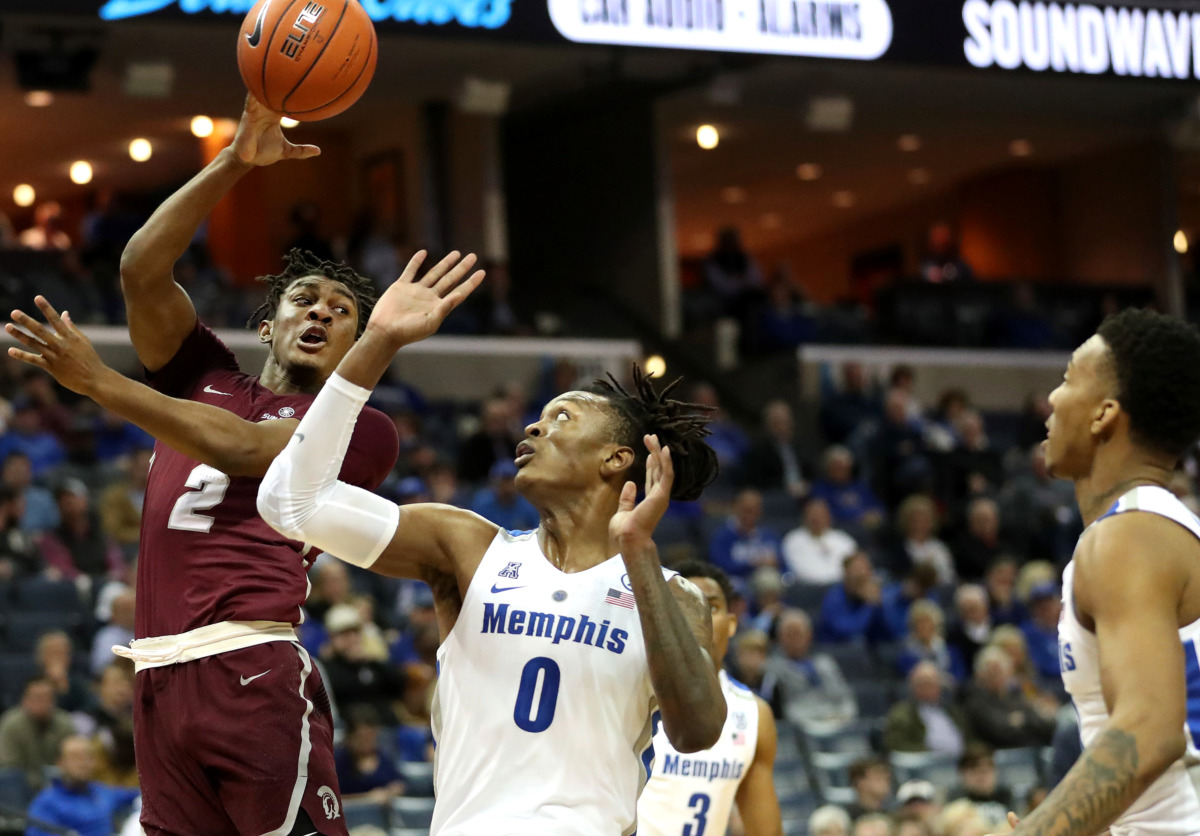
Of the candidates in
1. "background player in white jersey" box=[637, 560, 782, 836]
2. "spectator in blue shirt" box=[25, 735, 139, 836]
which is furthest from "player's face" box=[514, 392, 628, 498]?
"spectator in blue shirt" box=[25, 735, 139, 836]

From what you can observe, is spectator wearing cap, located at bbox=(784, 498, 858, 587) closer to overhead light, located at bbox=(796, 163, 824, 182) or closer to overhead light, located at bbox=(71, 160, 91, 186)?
overhead light, located at bbox=(796, 163, 824, 182)

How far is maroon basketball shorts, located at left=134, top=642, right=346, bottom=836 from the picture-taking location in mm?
4012

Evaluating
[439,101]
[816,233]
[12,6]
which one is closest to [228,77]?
[439,101]

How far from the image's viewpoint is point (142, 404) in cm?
385

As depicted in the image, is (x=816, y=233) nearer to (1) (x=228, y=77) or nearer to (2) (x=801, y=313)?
(2) (x=801, y=313)

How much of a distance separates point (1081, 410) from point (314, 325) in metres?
1.97

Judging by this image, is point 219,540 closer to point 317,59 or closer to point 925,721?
point 317,59

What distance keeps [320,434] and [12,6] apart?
861 centimetres

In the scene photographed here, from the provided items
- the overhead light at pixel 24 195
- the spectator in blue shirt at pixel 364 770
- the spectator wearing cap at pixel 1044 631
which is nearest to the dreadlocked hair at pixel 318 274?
the spectator in blue shirt at pixel 364 770

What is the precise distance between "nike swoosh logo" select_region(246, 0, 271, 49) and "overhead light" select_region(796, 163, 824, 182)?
18484 mm

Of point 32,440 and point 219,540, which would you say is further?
point 32,440

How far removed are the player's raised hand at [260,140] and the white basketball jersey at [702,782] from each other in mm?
2542

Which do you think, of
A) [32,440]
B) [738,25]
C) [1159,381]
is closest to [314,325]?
[1159,381]

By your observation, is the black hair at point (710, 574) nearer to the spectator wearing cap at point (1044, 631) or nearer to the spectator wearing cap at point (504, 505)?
the spectator wearing cap at point (504, 505)
